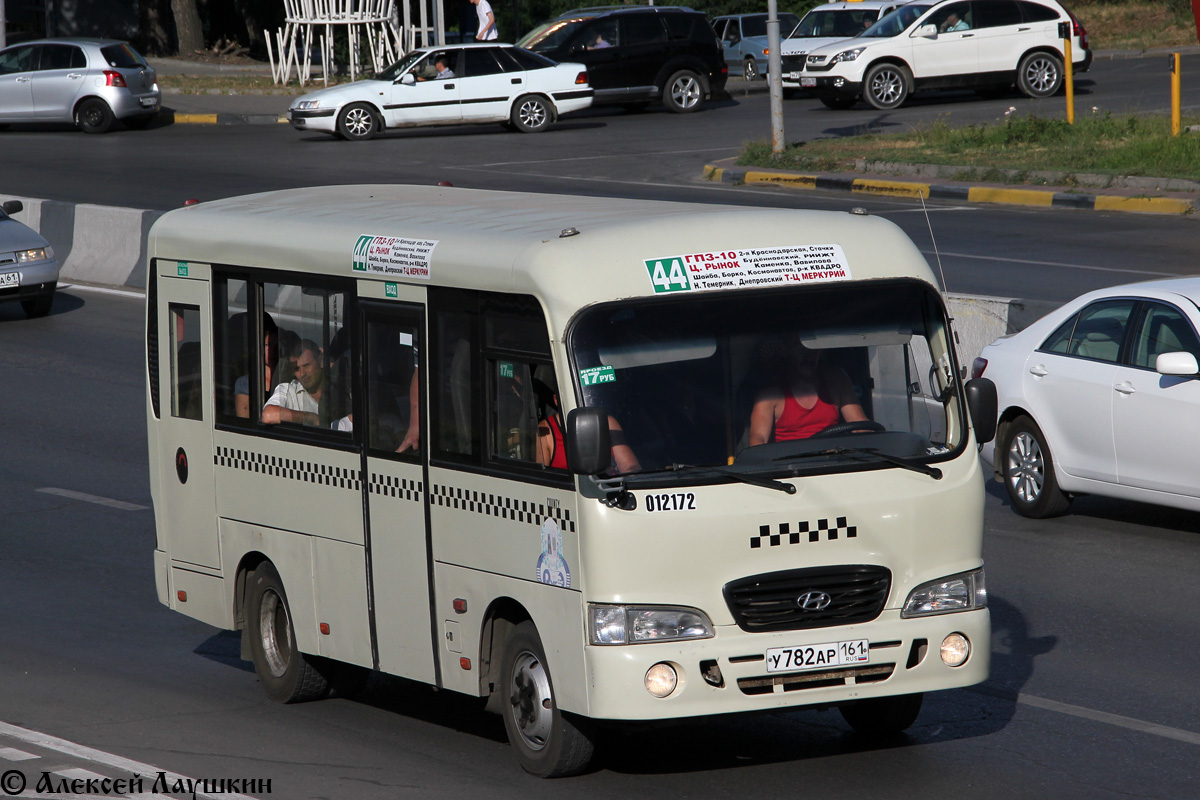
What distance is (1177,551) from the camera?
1024 cm

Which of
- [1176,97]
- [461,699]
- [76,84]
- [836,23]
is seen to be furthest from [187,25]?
[461,699]

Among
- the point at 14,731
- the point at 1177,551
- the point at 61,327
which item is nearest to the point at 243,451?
the point at 14,731

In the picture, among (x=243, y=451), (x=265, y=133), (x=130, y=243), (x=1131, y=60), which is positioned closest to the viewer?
(x=243, y=451)

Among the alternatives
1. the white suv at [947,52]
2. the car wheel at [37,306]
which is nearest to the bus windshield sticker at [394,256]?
the car wheel at [37,306]

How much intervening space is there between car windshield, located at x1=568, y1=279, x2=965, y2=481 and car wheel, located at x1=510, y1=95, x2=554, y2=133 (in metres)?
26.9

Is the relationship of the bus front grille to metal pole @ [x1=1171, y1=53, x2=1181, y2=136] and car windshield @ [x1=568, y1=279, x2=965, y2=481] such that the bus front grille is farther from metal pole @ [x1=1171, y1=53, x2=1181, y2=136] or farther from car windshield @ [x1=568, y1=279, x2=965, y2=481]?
metal pole @ [x1=1171, y1=53, x2=1181, y2=136]

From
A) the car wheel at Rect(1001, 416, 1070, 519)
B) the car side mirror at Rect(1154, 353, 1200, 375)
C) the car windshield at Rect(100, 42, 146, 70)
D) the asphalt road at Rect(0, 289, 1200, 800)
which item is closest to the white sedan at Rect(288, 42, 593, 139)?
the car windshield at Rect(100, 42, 146, 70)

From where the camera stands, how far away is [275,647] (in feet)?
26.6

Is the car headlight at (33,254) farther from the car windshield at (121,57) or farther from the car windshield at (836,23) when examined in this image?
the car windshield at (836,23)

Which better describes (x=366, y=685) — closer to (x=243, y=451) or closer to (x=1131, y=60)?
(x=243, y=451)

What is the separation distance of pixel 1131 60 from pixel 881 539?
135 feet

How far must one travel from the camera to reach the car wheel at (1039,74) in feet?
109

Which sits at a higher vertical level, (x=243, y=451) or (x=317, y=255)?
(x=317, y=255)

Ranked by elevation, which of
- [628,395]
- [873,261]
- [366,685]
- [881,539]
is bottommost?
[366,685]
